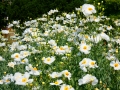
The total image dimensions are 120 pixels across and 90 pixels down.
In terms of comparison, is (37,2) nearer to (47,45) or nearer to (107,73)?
(47,45)

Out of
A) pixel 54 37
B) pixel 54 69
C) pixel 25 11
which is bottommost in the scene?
pixel 54 69

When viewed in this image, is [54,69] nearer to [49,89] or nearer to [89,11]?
[49,89]

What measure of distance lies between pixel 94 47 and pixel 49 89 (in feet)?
3.96

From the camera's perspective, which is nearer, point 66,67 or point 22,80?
point 22,80

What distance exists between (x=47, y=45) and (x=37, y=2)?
Answer: 3.64 metres

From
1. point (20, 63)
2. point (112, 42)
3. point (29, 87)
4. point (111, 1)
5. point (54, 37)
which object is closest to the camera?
point (29, 87)

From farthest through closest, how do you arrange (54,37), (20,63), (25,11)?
1. (25,11)
2. (54,37)
3. (20,63)

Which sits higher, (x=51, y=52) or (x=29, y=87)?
(x=51, y=52)

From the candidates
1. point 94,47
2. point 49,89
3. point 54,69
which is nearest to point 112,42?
point 94,47

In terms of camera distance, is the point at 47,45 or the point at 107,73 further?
the point at 47,45

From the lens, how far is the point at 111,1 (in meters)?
9.77

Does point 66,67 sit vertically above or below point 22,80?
above

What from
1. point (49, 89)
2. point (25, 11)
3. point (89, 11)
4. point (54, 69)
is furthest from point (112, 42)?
point (25, 11)

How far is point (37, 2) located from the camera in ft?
29.6
